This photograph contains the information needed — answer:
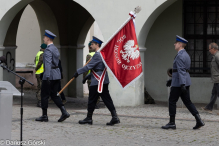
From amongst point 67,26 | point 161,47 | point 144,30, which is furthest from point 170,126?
point 67,26

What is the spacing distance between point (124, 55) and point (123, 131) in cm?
139

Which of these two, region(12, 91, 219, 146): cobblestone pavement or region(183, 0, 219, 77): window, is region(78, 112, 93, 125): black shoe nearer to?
region(12, 91, 219, 146): cobblestone pavement

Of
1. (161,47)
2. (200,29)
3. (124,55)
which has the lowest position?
(124,55)

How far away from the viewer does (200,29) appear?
12.8 metres

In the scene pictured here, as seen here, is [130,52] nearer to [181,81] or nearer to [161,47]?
[181,81]

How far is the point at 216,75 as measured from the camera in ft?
33.2

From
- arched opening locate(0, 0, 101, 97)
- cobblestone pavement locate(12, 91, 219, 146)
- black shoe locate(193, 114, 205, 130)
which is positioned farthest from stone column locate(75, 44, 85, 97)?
black shoe locate(193, 114, 205, 130)

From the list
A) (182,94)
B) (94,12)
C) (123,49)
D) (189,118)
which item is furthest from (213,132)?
(94,12)

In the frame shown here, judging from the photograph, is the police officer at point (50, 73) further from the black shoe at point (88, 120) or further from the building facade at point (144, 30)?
the building facade at point (144, 30)

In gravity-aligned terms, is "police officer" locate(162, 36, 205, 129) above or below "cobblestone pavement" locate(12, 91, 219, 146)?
above

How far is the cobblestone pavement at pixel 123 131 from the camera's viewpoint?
23.0 ft

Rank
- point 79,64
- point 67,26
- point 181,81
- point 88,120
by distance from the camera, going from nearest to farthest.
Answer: point 181,81 < point 88,120 < point 67,26 < point 79,64

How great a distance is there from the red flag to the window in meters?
4.78

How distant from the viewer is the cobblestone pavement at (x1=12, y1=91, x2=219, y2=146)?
702 cm
